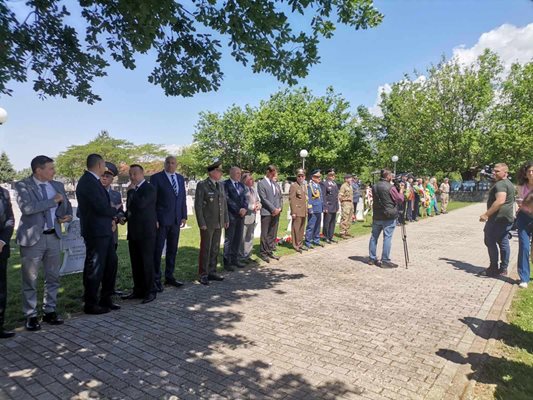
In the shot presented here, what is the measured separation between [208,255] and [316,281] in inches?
79.4

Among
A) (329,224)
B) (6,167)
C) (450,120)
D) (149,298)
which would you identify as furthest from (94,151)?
(149,298)

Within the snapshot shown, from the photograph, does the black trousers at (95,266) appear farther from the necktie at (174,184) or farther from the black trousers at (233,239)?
the black trousers at (233,239)

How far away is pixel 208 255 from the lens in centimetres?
691

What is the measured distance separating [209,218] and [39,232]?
285 centimetres

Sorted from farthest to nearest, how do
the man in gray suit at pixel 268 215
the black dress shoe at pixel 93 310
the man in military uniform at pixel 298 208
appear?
the man in military uniform at pixel 298 208
the man in gray suit at pixel 268 215
the black dress shoe at pixel 93 310

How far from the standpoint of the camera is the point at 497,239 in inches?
303

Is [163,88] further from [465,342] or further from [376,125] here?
[376,125]

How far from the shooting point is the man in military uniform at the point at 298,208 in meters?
9.83

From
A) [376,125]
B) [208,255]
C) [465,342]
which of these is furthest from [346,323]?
[376,125]

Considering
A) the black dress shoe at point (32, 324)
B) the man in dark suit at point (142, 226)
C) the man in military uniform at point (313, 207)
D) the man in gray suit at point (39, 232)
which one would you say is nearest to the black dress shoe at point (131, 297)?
the man in dark suit at point (142, 226)

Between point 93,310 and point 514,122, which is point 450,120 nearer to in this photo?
point 514,122

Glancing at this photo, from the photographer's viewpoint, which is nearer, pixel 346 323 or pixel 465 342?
pixel 465 342

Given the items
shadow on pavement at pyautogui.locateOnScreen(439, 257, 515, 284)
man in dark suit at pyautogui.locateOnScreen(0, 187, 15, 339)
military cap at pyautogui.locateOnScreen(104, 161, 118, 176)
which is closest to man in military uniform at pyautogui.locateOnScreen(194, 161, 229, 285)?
military cap at pyautogui.locateOnScreen(104, 161, 118, 176)

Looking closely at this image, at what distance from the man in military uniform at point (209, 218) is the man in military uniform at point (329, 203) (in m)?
4.72
